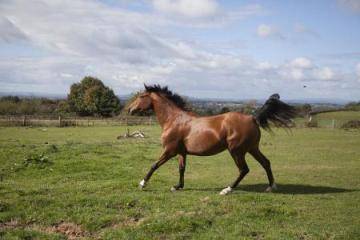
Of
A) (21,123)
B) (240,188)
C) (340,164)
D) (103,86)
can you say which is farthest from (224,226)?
(103,86)

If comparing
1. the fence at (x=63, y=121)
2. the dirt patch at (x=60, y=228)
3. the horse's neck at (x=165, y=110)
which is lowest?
the fence at (x=63, y=121)

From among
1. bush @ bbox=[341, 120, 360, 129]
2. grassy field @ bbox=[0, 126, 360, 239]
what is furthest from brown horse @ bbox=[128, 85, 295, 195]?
bush @ bbox=[341, 120, 360, 129]

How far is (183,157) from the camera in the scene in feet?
40.0

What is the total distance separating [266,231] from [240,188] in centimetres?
468

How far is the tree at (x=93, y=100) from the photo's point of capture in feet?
247

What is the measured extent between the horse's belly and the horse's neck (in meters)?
0.78

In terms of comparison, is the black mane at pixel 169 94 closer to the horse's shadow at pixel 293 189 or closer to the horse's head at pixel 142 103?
the horse's head at pixel 142 103

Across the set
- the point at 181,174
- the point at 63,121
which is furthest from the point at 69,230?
the point at 63,121

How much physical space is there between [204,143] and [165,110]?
1523mm

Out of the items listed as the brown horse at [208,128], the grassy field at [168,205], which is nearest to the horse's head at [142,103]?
the brown horse at [208,128]

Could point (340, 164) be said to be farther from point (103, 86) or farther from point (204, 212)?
point (103, 86)

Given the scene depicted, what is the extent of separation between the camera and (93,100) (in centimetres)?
7538

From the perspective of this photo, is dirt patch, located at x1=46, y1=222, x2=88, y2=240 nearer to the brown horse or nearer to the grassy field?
the grassy field

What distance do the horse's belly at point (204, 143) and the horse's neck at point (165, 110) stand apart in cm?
78
